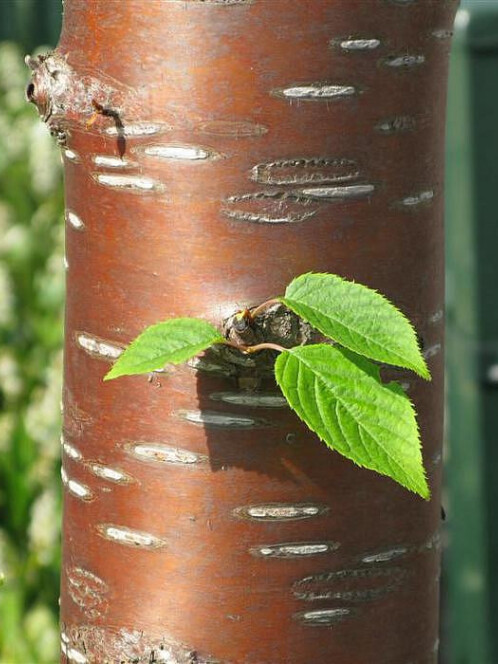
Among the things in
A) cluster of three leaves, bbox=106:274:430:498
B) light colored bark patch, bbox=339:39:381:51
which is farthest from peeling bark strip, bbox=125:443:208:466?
light colored bark patch, bbox=339:39:381:51

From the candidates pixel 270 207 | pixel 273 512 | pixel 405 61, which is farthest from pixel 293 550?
pixel 405 61

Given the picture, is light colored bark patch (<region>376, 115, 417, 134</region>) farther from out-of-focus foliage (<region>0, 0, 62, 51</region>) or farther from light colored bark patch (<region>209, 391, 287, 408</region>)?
out-of-focus foliage (<region>0, 0, 62, 51</region>)

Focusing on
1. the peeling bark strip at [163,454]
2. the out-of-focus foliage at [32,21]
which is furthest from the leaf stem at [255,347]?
the out-of-focus foliage at [32,21]

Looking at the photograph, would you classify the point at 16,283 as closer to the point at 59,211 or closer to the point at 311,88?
the point at 59,211

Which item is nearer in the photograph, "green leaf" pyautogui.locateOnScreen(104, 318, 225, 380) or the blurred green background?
"green leaf" pyautogui.locateOnScreen(104, 318, 225, 380)

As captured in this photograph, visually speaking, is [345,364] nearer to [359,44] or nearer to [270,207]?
[270,207]

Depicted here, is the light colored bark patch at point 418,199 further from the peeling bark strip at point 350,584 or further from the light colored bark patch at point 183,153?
the peeling bark strip at point 350,584
